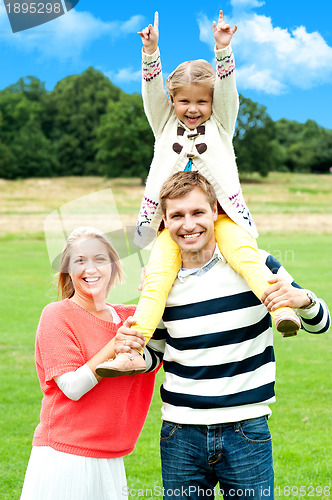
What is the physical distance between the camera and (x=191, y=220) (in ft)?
7.64

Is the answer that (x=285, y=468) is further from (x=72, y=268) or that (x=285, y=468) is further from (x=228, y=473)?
(x=72, y=268)

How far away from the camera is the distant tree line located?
152 feet

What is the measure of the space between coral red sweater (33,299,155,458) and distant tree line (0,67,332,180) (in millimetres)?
41362

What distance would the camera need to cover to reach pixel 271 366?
2.35 meters

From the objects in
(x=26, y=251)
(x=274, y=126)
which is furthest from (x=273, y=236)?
(x=274, y=126)

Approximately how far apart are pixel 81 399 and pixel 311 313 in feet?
3.07

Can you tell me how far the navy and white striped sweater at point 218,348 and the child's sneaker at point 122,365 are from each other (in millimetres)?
177

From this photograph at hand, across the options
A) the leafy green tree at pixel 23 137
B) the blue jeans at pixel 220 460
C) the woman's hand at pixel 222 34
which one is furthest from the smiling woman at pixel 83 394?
the leafy green tree at pixel 23 137

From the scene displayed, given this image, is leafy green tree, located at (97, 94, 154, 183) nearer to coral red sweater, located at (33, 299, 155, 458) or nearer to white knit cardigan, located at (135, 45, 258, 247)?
white knit cardigan, located at (135, 45, 258, 247)

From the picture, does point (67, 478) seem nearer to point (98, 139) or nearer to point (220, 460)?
point (220, 460)

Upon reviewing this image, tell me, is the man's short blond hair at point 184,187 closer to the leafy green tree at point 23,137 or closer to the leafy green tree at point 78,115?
the leafy green tree at point 23,137

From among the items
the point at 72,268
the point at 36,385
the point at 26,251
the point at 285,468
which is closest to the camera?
the point at 72,268

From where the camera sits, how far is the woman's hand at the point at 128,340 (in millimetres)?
2219

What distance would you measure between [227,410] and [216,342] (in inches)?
9.7
